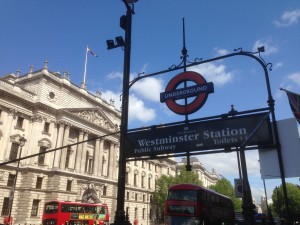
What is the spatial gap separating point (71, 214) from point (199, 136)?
29.4m

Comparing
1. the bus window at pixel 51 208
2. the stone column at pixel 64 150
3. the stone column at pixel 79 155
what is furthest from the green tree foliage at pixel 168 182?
the bus window at pixel 51 208

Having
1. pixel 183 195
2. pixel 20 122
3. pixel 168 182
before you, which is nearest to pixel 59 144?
pixel 20 122

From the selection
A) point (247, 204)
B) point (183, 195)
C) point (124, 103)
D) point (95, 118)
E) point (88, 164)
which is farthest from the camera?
point (95, 118)

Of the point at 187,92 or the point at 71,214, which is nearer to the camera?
the point at 187,92

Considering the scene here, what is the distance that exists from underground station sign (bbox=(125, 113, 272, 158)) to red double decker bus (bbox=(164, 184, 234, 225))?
15.2 m

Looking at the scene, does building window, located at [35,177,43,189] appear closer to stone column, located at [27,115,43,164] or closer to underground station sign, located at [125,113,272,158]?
stone column, located at [27,115,43,164]

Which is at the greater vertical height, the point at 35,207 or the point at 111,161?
the point at 111,161

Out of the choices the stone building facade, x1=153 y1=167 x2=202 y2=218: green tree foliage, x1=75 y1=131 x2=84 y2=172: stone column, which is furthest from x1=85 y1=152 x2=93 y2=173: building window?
x1=153 y1=167 x2=202 y2=218: green tree foliage

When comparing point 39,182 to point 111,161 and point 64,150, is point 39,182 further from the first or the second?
point 111,161

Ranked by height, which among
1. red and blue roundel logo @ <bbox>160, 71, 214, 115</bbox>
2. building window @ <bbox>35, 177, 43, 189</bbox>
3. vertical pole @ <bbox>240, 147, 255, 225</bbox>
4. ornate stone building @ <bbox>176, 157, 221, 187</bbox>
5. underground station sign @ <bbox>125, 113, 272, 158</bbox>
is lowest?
vertical pole @ <bbox>240, 147, 255, 225</bbox>

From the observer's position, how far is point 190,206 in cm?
2100

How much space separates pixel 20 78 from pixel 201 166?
77316 millimetres

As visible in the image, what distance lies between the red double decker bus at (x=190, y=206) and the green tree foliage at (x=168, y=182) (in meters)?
35.0

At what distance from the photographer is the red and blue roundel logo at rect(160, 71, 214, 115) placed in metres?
7.14
